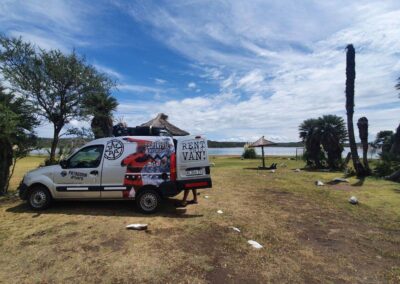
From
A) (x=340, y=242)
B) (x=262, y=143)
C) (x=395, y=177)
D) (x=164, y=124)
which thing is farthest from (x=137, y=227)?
(x=262, y=143)

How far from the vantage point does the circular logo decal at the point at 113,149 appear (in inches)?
296

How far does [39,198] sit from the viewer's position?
7.56 m

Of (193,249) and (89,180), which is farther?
(89,180)

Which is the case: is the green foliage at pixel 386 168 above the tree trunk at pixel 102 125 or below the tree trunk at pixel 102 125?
below

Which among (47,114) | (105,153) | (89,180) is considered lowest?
(89,180)

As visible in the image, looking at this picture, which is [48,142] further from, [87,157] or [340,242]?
[340,242]

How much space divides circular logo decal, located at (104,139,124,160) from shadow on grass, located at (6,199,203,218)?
151 centimetres

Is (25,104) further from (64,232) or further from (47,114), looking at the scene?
(64,232)

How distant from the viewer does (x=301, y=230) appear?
638 cm

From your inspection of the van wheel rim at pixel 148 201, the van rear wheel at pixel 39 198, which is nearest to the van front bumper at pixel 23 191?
the van rear wheel at pixel 39 198

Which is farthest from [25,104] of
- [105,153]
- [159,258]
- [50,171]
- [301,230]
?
[301,230]

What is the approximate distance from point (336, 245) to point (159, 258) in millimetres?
3509

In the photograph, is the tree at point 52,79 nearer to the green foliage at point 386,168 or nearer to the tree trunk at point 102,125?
the tree trunk at point 102,125

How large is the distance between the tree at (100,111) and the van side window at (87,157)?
226 inches
